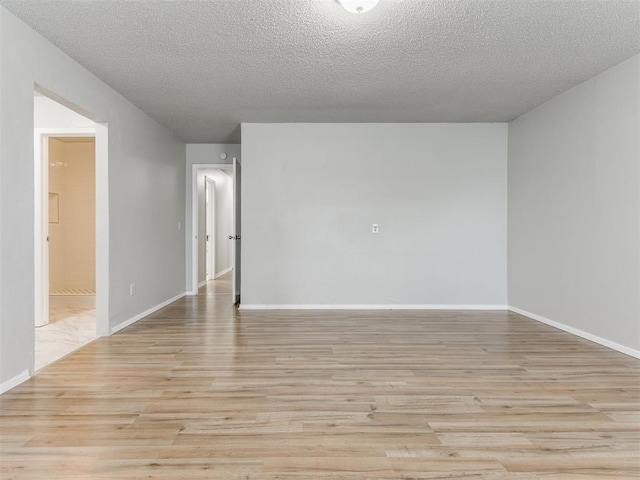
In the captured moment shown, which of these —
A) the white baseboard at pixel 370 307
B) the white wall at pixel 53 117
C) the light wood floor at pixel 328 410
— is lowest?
the light wood floor at pixel 328 410

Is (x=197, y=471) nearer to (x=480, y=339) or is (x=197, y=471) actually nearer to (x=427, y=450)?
(x=427, y=450)

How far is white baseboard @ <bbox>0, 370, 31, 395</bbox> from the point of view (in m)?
2.44

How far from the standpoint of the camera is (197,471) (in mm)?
1641

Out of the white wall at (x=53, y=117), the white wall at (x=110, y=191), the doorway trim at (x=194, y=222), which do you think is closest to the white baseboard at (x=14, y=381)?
the white wall at (x=110, y=191)

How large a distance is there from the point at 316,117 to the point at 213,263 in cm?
504

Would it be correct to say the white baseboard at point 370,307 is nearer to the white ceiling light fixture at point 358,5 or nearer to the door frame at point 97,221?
the door frame at point 97,221

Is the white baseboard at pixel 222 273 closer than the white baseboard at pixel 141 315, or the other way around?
the white baseboard at pixel 141 315

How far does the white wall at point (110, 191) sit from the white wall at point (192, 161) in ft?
0.63

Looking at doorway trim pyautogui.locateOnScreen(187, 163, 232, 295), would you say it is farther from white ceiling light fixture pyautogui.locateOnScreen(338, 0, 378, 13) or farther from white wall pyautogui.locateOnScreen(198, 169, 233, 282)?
white ceiling light fixture pyautogui.locateOnScreen(338, 0, 378, 13)

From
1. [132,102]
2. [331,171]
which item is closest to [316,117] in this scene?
[331,171]

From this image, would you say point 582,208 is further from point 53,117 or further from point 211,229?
point 211,229

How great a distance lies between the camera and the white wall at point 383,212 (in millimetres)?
5230

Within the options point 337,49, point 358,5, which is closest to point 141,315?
point 337,49

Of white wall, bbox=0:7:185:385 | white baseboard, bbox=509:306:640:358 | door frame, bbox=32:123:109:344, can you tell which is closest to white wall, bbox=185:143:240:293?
white wall, bbox=0:7:185:385
